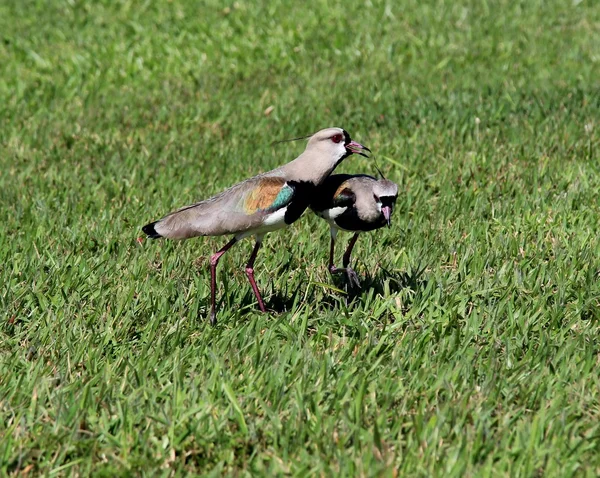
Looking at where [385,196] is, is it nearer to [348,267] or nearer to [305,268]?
[348,267]

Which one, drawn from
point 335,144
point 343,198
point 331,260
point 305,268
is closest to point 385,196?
point 343,198

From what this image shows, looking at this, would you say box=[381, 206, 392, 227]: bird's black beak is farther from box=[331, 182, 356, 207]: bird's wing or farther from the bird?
the bird

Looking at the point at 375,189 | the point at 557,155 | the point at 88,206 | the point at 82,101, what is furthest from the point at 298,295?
the point at 82,101

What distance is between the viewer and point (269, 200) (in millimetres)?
4723

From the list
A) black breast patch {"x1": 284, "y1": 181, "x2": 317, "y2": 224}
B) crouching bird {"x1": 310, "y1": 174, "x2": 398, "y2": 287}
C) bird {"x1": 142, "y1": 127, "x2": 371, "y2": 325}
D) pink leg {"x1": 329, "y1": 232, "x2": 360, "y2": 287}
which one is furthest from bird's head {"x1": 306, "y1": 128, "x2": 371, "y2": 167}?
pink leg {"x1": 329, "y1": 232, "x2": 360, "y2": 287}

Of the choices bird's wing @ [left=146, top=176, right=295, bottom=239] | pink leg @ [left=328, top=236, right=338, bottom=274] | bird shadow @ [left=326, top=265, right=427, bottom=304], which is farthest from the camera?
pink leg @ [left=328, top=236, right=338, bottom=274]

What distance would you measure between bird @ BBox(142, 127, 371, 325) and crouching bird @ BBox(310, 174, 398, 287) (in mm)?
292

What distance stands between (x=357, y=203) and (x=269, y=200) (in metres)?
0.63

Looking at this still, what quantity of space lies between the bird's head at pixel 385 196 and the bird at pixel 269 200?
33cm

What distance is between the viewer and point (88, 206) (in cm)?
670

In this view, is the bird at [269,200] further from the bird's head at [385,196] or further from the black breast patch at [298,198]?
the bird's head at [385,196]

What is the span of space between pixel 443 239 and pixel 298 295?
1218mm

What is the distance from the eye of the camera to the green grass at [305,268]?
3664 mm

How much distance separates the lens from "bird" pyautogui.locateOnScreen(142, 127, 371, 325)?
15.5 feet
